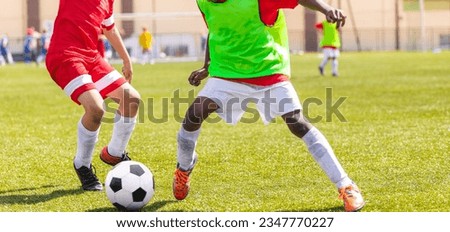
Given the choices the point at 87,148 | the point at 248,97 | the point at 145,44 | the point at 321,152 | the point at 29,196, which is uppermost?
the point at 248,97

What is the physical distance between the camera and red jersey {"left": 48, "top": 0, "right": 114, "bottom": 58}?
6.38 metres

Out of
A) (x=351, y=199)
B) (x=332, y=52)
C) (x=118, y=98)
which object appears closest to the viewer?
(x=351, y=199)

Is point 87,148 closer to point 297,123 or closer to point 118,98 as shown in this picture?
point 118,98

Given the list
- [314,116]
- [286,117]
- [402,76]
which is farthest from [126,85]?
[402,76]

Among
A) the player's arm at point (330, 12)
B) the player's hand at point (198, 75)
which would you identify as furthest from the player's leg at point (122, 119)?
the player's arm at point (330, 12)

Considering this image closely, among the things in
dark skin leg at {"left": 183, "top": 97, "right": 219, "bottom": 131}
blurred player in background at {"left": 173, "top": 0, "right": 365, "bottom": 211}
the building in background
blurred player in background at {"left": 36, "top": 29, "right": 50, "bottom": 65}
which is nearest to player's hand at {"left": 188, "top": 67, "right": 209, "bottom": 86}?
blurred player in background at {"left": 173, "top": 0, "right": 365, "bottom": 211}

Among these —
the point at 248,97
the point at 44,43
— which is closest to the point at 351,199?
the point at 248,97

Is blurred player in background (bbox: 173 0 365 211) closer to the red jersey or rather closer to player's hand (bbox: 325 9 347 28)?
player's hand (bbox: 325 9 347 28)

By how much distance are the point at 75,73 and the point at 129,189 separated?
Result: 1173 millimetres

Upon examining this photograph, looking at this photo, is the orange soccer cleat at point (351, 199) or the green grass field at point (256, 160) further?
the green grass field at point (256, 160)

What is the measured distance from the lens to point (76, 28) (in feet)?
21.1

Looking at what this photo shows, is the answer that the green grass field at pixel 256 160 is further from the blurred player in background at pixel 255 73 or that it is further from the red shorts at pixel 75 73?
the red shorts at pixel 75 73

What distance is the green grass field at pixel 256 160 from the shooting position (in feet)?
19.5

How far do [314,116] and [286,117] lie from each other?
23.5 feet
